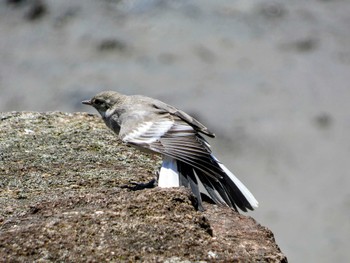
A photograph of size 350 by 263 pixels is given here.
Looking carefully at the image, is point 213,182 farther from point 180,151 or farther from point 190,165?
point 180,151

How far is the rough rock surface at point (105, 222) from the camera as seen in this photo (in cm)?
496

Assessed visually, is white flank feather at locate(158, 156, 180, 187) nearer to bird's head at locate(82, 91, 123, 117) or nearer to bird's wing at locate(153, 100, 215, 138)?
bird's wing at locate(153, 100, 215, 138)

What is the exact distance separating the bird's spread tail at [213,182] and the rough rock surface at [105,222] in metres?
→ 0.22

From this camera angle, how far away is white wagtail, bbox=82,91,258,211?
262 inches

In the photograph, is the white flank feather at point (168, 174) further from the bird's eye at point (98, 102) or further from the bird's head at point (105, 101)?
the bird's eye at point (98, 102)

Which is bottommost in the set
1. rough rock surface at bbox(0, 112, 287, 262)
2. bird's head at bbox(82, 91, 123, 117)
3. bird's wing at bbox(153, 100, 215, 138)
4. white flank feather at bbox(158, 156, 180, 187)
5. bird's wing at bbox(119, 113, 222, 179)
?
rough rock surface at bbox(0, 112, 287, 262)

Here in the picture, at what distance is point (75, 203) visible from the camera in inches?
217

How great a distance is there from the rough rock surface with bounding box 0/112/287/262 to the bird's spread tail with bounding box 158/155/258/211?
0.22 m

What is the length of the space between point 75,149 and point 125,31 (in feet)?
32.1

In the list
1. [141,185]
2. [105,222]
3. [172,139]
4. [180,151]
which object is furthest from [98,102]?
[105,222]

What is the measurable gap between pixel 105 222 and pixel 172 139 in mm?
1933

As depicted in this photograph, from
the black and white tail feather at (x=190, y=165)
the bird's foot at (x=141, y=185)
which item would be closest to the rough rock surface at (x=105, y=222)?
the bird's foot at (x=141, y=185)

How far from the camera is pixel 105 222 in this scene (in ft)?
16.9

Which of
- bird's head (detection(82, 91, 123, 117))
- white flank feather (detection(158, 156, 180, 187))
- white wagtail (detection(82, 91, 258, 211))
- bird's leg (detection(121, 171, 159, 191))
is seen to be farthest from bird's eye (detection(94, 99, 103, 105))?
bird's leg (detection(121, 171, 159, 191))
